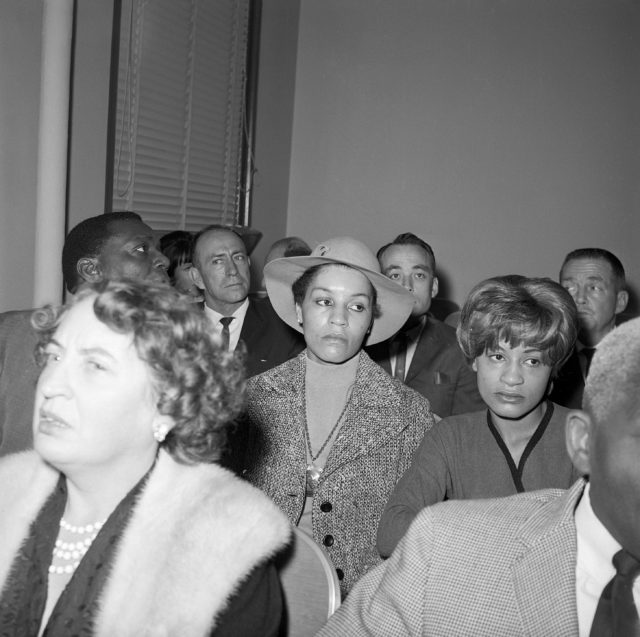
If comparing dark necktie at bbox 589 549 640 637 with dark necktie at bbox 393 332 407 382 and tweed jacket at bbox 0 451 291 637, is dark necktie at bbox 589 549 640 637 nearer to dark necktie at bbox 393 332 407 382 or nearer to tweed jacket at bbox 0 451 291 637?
tweed jacket at bbox 0 451 291 637

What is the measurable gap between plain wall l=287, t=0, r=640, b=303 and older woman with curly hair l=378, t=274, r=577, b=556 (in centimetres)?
323

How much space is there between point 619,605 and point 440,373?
206cm

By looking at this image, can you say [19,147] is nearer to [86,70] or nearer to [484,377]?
[86,70]

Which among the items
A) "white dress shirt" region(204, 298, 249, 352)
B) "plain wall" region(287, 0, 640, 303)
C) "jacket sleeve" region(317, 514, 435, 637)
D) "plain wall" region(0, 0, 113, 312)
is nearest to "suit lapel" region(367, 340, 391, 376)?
"white dress shirt" region(204, 298, 249, 352)

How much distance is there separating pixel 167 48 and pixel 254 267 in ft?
5.35

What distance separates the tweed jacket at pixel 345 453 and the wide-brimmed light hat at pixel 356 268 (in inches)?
11.8

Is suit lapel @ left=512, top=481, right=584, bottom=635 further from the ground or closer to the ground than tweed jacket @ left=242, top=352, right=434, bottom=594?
further from the ground

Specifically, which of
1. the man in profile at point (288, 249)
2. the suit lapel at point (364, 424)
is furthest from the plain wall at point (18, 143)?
the suit lapel at point (364, 424)

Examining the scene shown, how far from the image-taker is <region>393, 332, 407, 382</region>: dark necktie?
3211 millimetres

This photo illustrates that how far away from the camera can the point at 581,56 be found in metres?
5.16

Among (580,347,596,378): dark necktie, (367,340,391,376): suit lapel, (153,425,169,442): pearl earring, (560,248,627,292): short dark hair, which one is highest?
(560,248,627,292): short dark hair

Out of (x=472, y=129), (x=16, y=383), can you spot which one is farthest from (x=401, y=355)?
(x=472, y=129)

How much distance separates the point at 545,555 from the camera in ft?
3.80

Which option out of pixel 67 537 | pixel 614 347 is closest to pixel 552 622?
pixel 614 347
